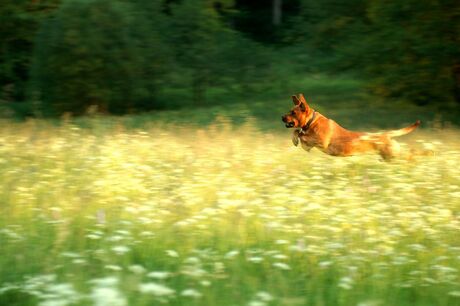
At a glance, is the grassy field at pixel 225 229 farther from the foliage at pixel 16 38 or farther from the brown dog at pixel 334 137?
the foliage at pixel 16 38

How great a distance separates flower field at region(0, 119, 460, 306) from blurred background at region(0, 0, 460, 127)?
32.5ft

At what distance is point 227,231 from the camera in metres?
6.28

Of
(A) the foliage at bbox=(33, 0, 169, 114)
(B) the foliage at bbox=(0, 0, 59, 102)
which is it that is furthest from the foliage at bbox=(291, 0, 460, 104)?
(B) the foliage at bbox=(0, 0, 59, 102)

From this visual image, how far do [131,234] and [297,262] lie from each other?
4.49 ft

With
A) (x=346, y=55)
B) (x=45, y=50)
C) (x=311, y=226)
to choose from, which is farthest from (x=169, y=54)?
(x=311, y=226)

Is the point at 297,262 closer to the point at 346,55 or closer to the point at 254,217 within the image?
the point at 254,217

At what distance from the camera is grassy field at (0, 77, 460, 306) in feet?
16.9

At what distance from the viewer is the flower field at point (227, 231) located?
5137mm

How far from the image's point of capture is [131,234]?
240 inches

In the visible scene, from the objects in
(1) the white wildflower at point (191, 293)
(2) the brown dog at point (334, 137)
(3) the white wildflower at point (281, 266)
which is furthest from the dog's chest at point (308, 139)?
(1) the white wildflower at point (191, 293)

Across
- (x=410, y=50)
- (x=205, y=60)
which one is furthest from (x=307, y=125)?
(x=205, y=60)

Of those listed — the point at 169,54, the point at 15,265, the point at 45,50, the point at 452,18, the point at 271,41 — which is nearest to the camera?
the point at 15,265

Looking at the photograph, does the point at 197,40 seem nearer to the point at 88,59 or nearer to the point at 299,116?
the point at 88,59

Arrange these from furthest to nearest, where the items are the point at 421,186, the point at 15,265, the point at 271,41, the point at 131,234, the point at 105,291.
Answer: the point at 271,41 → the point at 421,186 → the point at 131,234 → the point at 15,265 → the point at 105,291
